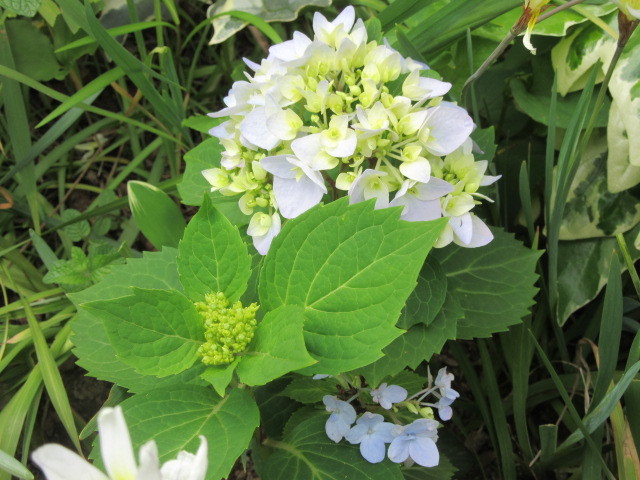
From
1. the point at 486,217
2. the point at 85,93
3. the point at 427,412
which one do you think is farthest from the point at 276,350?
the point at 85,93

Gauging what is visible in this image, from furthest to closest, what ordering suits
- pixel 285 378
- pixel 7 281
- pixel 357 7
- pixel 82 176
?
1. pixel 82 176
2. pixel 357 7
3. pixel 7 281
4. pixel 285 378

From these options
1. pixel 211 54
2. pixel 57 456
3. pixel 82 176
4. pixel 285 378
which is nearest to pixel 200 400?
pixel 285 378

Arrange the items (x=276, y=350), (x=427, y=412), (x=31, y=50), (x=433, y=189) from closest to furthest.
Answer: (x=276, y=350) < (x=433, y=189) < (x=427, y=412) < (x=31, y=50)

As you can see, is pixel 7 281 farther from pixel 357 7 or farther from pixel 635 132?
pixel 635 132

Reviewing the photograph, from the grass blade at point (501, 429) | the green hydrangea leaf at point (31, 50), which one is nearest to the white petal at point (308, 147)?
the grass blade at point (501, 429)

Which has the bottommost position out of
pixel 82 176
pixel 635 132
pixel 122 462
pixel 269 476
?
pixel 269 476

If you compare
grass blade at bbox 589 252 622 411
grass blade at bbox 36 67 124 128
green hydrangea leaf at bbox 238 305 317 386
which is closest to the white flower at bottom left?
green hydrangea leaf at bbox 238 305 317 386

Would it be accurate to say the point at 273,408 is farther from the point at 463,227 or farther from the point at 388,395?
the point at 463,227

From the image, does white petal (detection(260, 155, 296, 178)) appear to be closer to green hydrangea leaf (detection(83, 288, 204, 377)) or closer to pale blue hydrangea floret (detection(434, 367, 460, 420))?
green hydrangea leaf (detection(83, 288, 204, 377))
